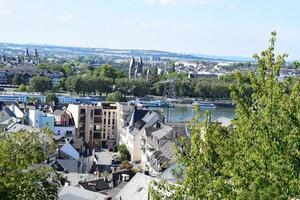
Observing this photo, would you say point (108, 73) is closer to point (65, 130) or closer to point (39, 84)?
point (39, 84)

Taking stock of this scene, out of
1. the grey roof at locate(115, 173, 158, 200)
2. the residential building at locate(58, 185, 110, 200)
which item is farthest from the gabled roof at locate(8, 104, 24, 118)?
the residential building at locate(58, 185, 110, 200)

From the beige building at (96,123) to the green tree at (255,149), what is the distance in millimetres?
31831

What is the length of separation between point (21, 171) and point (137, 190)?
384 inches

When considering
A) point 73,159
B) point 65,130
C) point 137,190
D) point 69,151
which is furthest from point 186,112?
point 137,190

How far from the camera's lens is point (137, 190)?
55.5 feet

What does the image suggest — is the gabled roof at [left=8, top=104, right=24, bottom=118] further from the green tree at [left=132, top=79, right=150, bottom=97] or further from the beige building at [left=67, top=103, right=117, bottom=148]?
the green tree at [left=132, top=79, right=150, bottom=97]

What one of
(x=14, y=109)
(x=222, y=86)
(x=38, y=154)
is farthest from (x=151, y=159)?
(x=222, y=86)

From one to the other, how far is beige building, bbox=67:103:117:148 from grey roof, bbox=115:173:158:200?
2040 cm

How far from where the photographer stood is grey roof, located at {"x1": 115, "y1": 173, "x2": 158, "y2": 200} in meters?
16.6

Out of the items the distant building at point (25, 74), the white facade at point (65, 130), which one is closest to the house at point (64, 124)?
the white facade at point (65, 130)

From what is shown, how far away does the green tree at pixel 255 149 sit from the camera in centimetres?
543

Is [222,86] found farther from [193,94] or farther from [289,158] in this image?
[289,158]

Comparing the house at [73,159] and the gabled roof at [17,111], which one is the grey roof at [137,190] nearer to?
the house at [73,159]

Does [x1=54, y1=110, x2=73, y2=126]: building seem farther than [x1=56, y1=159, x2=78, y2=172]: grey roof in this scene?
Yes
